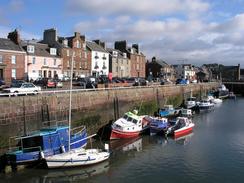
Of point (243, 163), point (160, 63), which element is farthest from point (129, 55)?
point (243, 163)

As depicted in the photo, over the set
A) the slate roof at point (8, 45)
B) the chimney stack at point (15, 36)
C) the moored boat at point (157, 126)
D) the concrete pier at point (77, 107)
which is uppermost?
the chimney stack at point (15, 36)

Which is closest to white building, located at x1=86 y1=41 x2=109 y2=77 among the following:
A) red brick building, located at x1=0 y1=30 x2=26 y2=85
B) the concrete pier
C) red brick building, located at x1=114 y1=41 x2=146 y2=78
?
red brick building, located at x1=114 y1=41 x2=146 y2=78

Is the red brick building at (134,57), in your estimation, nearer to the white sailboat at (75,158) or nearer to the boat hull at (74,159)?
the white sailboat at (75,158)

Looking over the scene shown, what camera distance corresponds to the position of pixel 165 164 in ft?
88.7

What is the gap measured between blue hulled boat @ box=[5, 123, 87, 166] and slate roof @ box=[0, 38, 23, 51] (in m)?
31.2

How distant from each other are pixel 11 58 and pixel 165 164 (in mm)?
35833

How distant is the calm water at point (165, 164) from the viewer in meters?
23.7

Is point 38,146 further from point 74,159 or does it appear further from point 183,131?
point 183,131

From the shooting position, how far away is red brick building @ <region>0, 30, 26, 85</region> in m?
54.4

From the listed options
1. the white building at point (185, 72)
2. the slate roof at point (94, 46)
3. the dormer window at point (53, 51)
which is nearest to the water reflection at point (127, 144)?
the dormer window at point (53, 51)

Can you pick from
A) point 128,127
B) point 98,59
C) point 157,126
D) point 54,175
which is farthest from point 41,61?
point 54,175

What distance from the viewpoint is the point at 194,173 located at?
24.8 meters

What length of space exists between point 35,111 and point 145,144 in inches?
418

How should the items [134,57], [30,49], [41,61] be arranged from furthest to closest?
[134,57] < [41,61] < [30,49]
